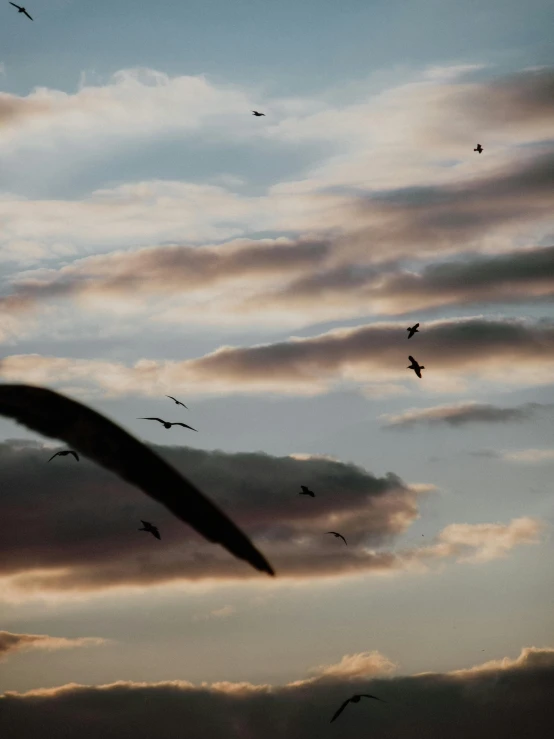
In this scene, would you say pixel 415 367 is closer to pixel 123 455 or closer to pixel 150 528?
pixel 150 528

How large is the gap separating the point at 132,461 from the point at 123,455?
2.1 inches

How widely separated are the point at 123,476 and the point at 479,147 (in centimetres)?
7022

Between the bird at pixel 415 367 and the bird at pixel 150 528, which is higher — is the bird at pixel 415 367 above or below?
above

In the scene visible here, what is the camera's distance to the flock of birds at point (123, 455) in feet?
11.1

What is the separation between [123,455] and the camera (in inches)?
140

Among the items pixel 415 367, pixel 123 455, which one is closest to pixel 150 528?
pixel 415 367

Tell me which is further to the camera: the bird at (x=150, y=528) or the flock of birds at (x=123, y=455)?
the bird at (x=150, y=528)

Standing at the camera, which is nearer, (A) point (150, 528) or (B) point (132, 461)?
(B) point (132, 461)

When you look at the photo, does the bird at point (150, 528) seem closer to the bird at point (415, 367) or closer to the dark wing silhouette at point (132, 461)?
the bird at point (415, 367)

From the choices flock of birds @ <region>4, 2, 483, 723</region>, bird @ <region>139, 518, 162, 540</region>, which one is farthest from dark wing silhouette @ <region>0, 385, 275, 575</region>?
bird @ <region>139, 518, 162, 540</region>

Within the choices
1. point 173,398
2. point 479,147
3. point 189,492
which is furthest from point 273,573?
point 479,147

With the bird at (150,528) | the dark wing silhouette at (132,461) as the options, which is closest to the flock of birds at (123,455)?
the dark wing silhouette at (132,461)

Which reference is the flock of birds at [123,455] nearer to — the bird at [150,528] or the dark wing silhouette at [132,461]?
the dark wing silhouette at [132,461]

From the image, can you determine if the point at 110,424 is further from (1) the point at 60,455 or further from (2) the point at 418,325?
(2) the point at 418,325
